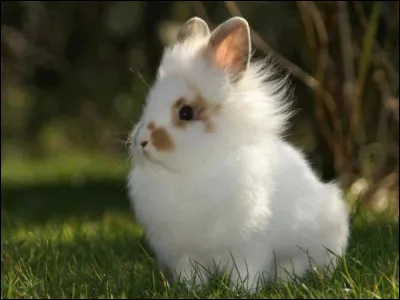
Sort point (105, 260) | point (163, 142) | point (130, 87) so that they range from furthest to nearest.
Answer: point (130, 87)
point (105, 260)
point (163, 142)

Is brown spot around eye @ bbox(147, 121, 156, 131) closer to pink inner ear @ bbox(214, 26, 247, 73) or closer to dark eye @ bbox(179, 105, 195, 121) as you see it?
dark eye @ bbox(179, 105, 195, 121)

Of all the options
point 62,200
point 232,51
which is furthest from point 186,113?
point 62,200

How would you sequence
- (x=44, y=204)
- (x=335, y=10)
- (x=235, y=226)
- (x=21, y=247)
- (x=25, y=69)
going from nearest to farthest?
(x=235, y=226) → (x=21, y=247) → (x=335, y=10) → (x=44, y=204) → (x=25, y=69)

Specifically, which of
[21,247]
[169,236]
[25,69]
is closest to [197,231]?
[169,236]

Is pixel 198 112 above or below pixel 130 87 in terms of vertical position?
above

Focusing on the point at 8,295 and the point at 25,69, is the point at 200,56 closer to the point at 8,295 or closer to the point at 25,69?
the point at 8,295

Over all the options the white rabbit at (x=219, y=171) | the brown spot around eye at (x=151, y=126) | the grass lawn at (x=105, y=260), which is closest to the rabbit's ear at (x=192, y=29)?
the white rabbit at (x=219, y=171)

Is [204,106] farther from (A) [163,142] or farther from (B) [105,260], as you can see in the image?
(B) [105,260]

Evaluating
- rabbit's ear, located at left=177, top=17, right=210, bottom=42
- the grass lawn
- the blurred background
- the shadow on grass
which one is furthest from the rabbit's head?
the shadow on grass
